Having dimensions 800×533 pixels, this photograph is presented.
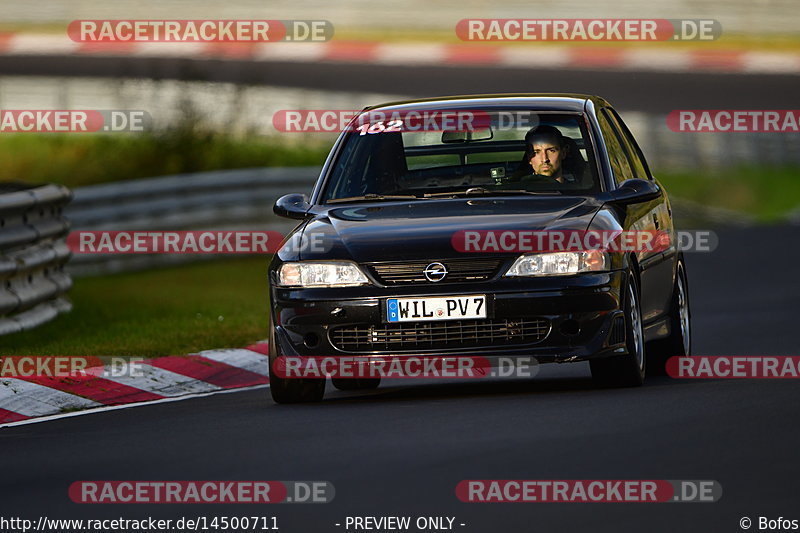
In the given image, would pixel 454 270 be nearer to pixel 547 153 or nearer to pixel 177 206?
pixel 547 153

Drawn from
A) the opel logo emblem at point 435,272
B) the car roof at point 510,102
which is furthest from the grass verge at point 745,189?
the opel logo emblem at point 435,272

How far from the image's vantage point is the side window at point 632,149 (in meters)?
12.2

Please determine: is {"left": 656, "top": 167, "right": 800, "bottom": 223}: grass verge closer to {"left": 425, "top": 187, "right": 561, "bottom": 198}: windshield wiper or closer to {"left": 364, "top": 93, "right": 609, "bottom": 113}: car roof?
{"left": 364, "top": 93, "right": 609, "bottom": 113}: car roof

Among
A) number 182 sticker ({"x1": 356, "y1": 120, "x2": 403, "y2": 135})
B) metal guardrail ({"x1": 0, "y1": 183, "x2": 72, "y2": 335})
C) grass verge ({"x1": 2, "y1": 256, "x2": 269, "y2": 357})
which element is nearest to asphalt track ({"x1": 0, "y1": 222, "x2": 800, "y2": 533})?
number 182 sticker ({"x1": 356, "y1": 120, "x2": 403, "y2": 135})

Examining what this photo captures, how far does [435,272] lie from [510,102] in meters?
1.95

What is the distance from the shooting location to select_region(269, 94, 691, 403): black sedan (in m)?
9.95

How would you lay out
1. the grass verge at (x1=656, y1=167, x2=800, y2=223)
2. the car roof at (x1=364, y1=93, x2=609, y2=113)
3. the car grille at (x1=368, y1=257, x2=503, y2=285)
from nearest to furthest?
1. the car grille at (x1=368, y1=257, x2=503, y2=285)
2. the car roof at (x1=364, y1=93, x2=609, y2=113)
3. the grass verge at (x1=656, y1=167, x2=800, y2=223)

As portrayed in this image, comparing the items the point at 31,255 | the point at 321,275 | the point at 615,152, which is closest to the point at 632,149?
the point at 615,152

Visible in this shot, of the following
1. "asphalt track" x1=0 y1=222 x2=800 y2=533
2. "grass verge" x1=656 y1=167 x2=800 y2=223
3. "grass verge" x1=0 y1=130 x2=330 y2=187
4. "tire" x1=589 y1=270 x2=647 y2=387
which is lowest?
"asphalt track" x1=0 y1=222 x2=800 y2=533

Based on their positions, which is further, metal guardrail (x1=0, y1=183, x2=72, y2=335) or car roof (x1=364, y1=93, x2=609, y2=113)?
metal guardrail (x1=0, y1=183, x2=72, y2=335)

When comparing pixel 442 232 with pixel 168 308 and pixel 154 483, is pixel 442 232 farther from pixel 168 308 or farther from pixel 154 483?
pixel 168 308

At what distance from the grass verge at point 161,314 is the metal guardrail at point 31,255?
137 millimetres

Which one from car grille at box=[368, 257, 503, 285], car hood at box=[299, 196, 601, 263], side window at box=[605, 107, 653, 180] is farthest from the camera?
side window at box=[605, 107, 653, 180]

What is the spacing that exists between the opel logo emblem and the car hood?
0.15ft
